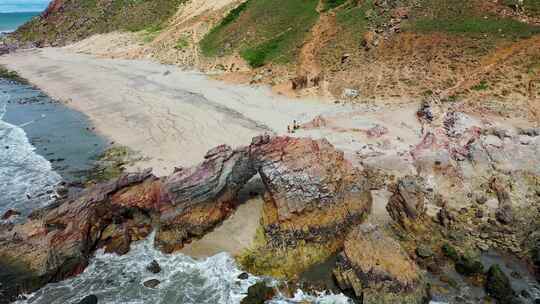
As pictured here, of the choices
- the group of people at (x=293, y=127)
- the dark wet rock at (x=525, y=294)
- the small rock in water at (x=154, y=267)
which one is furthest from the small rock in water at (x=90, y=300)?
the group of people at (x=293, y=127)

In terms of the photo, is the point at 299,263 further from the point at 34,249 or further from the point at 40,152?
the point at 40,152

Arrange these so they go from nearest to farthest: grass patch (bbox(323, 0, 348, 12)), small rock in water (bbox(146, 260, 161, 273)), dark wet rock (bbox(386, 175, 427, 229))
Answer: small rock in water (bbox(146, 260, 161, 273)) < dark wet rock (bbox(386, 175, 427, 229)) < grass patch (bbox(323, 0, 348, 12))

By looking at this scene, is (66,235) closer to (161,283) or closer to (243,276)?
(161,283)

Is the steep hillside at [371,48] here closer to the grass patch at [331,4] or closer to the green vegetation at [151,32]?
the grass patch at [331,4]

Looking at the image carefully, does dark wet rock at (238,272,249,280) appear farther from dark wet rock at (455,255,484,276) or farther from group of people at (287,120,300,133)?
group of people at (287,120,300,133)

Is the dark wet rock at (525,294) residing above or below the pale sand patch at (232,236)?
below

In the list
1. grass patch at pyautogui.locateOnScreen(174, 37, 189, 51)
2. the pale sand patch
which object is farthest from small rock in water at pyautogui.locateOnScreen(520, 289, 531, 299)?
grass patch at pyautogui.locateOnScreen(174, 37, 189, 51)

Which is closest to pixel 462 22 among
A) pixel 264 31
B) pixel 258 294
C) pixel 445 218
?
pixel 264 31
